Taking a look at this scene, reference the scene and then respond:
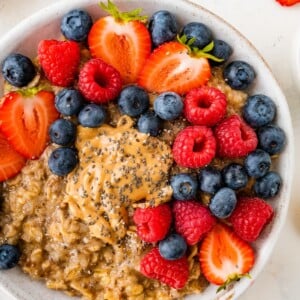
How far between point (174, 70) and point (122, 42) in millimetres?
146

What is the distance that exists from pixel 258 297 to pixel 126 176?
0.65 meters

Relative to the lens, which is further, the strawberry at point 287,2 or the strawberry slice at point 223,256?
the strawberry at point 287,2

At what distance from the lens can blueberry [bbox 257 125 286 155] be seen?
1773 millimetres

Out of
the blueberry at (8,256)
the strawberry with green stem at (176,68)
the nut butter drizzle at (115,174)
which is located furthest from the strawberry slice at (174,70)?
the blueberry at (8,256)

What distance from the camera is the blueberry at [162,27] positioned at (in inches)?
69.4

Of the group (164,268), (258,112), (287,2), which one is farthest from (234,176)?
(287,2)

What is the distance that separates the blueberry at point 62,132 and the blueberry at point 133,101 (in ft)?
0.43

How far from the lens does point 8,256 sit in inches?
69.9

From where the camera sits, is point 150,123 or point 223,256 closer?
point 150,123

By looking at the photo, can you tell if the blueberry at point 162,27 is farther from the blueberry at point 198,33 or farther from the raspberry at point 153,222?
the raspberry at point 153,222

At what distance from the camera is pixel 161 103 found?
1689 mm

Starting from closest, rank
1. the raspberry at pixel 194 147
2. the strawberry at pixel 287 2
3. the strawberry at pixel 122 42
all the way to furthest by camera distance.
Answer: the raspberry at pixel 194 147, the strawberry at pixel 122 42, the strawberry at pixel 287 2

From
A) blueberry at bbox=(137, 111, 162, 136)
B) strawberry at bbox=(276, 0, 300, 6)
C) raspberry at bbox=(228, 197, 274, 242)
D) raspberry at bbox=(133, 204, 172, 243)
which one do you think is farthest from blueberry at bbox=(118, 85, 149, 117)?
strawberry at bbox=(276, 0, 300, 6)

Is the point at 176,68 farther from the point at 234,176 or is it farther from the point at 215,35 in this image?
the point at 234,176
